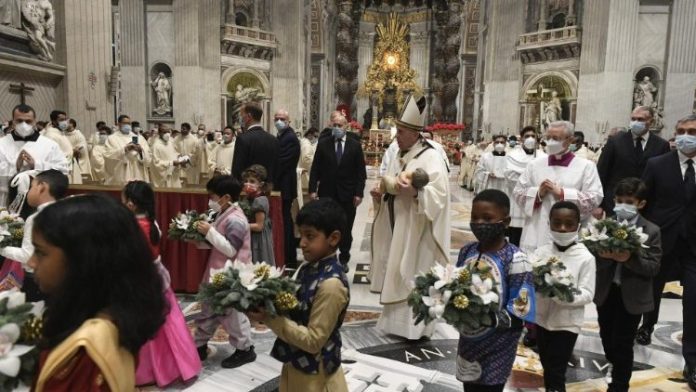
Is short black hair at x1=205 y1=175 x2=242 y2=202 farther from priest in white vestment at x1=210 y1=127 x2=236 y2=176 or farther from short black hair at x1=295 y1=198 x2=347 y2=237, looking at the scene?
priest in white vestment at x1=210 y1=127 x2=236 y2=176

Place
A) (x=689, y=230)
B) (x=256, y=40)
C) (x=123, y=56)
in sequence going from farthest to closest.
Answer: (x=256, y=40) < (x=123, y=56) < (x=689, y=230)

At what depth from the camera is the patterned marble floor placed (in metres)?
3.99

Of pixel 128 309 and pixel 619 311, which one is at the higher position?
pixel 128 309

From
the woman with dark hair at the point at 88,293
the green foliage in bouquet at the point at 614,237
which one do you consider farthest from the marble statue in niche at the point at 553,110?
the woman with dark hair at the point at 88,293

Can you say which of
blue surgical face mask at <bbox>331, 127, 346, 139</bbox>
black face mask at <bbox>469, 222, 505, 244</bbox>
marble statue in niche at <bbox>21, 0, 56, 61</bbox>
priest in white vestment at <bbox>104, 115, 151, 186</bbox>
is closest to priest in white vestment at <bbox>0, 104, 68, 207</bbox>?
blue surgical face mask at <bbox>331, 127, 346, 139</bbox>

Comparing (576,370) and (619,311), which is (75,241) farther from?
(576,370)

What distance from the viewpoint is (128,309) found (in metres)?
1.46

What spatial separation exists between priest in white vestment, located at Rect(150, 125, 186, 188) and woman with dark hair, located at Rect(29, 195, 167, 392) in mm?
11503

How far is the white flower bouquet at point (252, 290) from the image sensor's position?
2.25 meters

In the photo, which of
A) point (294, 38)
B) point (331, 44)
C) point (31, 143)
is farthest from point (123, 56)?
point (331, 44)

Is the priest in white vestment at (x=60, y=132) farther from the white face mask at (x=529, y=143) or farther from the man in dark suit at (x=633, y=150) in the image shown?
the man in dark suit at (x=633, y=150)

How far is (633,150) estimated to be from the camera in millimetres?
5727

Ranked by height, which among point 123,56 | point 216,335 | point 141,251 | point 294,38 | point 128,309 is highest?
point 294,38

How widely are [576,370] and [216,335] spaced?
3141 mm
